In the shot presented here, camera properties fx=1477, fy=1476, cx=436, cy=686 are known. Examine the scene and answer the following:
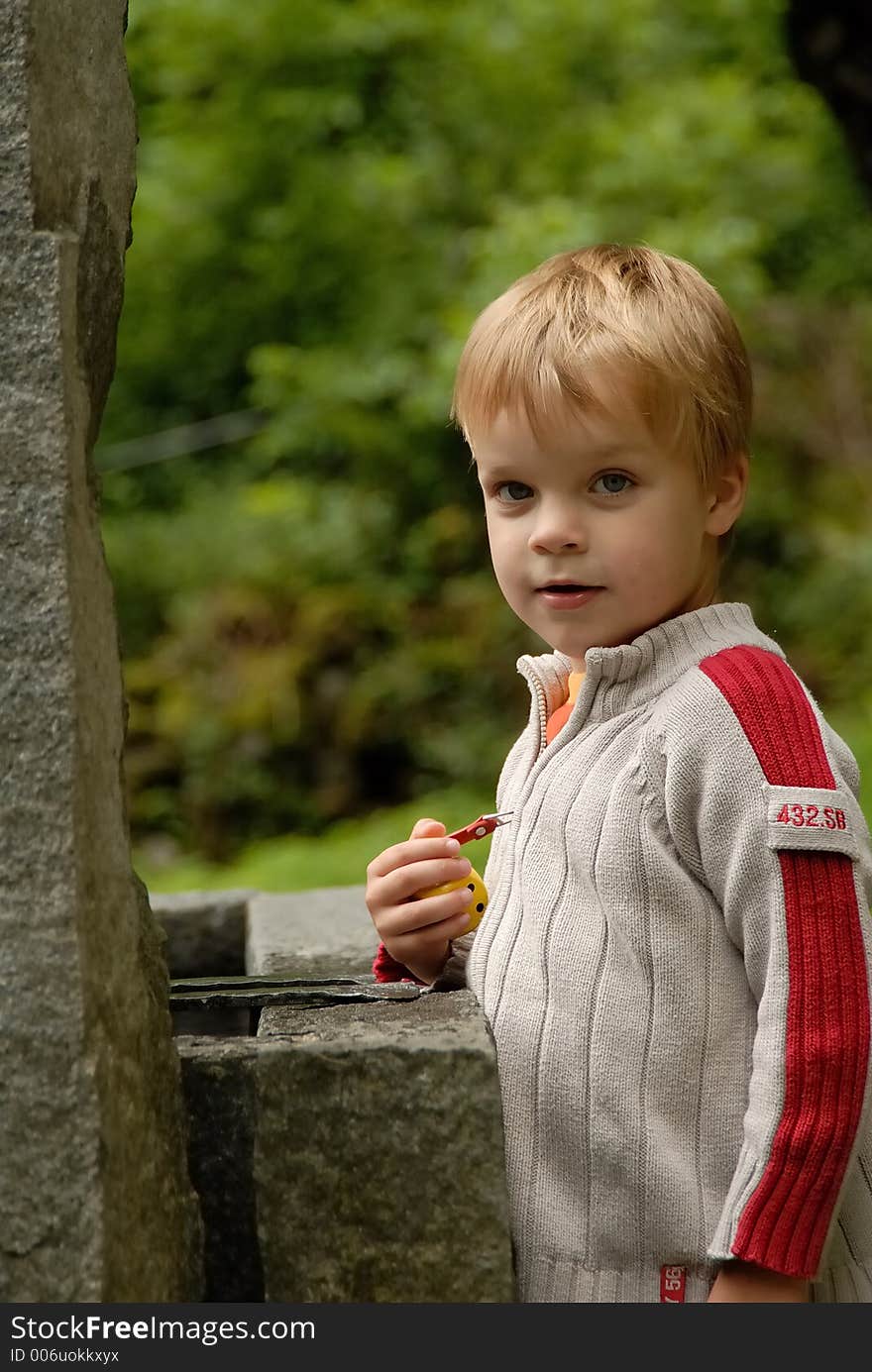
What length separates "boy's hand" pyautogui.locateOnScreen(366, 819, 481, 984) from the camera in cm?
171

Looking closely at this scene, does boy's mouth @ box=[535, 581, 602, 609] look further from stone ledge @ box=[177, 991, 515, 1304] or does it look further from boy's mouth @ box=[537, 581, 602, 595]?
stone ledge @ box=[177, 991, 515, 1304]

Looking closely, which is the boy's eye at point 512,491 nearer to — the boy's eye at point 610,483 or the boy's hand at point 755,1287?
the boy's eye at point 610,483

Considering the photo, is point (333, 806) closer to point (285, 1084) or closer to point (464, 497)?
point (464, 497)

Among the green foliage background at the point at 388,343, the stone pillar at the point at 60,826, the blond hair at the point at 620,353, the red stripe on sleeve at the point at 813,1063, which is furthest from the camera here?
the green foliage background at the point at 388,343

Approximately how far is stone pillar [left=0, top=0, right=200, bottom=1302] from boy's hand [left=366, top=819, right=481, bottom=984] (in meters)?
0.39

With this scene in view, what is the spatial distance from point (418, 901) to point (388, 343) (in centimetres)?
715

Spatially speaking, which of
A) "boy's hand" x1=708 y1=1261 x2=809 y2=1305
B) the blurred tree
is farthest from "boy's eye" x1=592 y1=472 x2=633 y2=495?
the blurred tree

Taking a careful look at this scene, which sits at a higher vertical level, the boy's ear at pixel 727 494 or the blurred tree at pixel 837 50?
the blurred tree at pixel 837 50

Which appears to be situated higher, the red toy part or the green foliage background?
the green foliage background

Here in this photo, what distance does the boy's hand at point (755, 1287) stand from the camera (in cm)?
141

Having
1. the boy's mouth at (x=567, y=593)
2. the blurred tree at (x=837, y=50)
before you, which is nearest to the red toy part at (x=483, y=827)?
the boy's mouth at (x=567, y=593)

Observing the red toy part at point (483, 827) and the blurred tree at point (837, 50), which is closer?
the red toy part at point (483, 827)

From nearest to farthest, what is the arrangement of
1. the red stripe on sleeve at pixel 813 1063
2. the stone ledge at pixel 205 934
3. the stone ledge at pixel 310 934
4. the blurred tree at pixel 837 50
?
the red stripe on sleeve at pixel 813 1063
the stone ledge at pixel 310 934
the stone ledge at pixel 205 934
the blurred tree at pixel 837 50

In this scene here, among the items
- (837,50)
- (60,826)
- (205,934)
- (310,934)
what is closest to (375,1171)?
(60,826)
